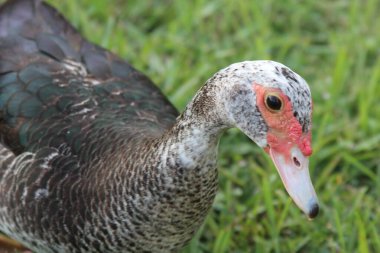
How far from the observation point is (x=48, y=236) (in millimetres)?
3133

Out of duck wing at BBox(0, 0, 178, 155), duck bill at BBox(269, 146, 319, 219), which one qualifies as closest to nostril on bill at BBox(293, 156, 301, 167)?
duck bill at BBox(269, 146, 319, 219)

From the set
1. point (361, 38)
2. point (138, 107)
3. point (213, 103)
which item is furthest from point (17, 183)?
point (361, 38)

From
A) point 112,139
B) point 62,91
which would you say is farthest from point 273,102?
point 62,91

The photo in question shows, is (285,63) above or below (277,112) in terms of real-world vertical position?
above

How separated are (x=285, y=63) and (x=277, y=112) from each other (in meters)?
2.19

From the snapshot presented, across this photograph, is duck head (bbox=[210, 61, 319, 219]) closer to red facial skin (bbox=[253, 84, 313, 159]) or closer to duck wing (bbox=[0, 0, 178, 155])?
red facial skin (bbox=[253, 84, 313, 159])

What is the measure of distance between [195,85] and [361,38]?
3.60 ft

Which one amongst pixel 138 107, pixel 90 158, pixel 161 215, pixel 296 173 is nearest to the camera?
pixel 296 173

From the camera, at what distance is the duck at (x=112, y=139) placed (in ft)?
8.52

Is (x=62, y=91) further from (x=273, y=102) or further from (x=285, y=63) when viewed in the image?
(x=285, y=63)

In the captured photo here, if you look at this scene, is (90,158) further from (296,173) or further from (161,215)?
(296,173)

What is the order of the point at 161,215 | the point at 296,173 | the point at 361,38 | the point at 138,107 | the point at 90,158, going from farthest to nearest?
the point at 361,38 < the point at 138,107 < the point at 90,158 < the point at 161,215 < the point at 296,173

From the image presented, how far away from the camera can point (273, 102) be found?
99.3 inches

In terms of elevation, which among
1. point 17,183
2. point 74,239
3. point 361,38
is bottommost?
point 74,239
